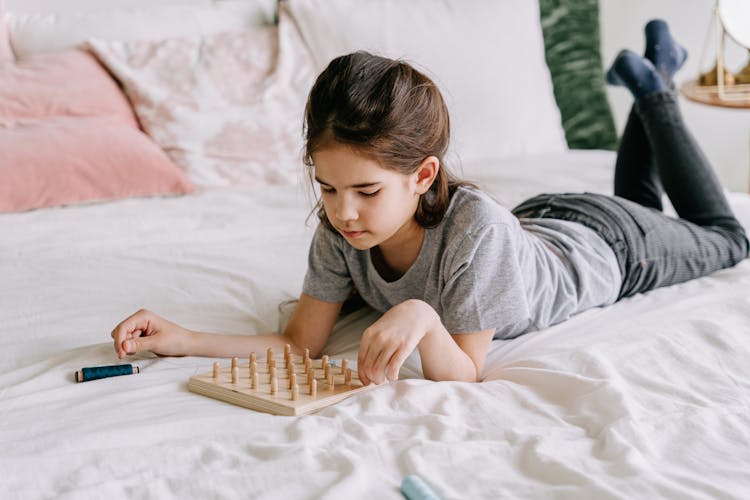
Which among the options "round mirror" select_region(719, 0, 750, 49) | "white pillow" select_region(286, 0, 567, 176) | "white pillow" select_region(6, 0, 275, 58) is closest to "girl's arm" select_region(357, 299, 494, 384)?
"white pillow" select_region(286, 0, 567, 176)

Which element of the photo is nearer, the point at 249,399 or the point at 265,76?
the point at 249,399

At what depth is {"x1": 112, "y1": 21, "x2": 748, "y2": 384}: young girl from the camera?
1041mm

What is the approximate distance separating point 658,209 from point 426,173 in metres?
0.79

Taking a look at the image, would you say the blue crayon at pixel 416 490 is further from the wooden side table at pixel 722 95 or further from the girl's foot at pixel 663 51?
the wooden side table at pixel 722 95

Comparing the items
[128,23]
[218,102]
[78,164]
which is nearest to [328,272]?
[78,164]

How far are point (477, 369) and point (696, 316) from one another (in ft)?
1.12

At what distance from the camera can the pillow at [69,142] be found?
1723 mm

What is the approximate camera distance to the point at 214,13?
2283 mm

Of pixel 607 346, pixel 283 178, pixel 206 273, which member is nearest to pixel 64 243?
pixel 206 273

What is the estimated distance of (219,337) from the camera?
1188 mm

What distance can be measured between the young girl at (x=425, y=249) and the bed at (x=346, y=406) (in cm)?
4

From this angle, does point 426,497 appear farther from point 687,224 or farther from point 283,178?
point 283,178

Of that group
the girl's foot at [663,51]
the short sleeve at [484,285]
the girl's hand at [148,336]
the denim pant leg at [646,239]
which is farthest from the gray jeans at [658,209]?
the girl's hand at [148,336]

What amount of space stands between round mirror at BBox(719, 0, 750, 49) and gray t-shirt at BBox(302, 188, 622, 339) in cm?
119
